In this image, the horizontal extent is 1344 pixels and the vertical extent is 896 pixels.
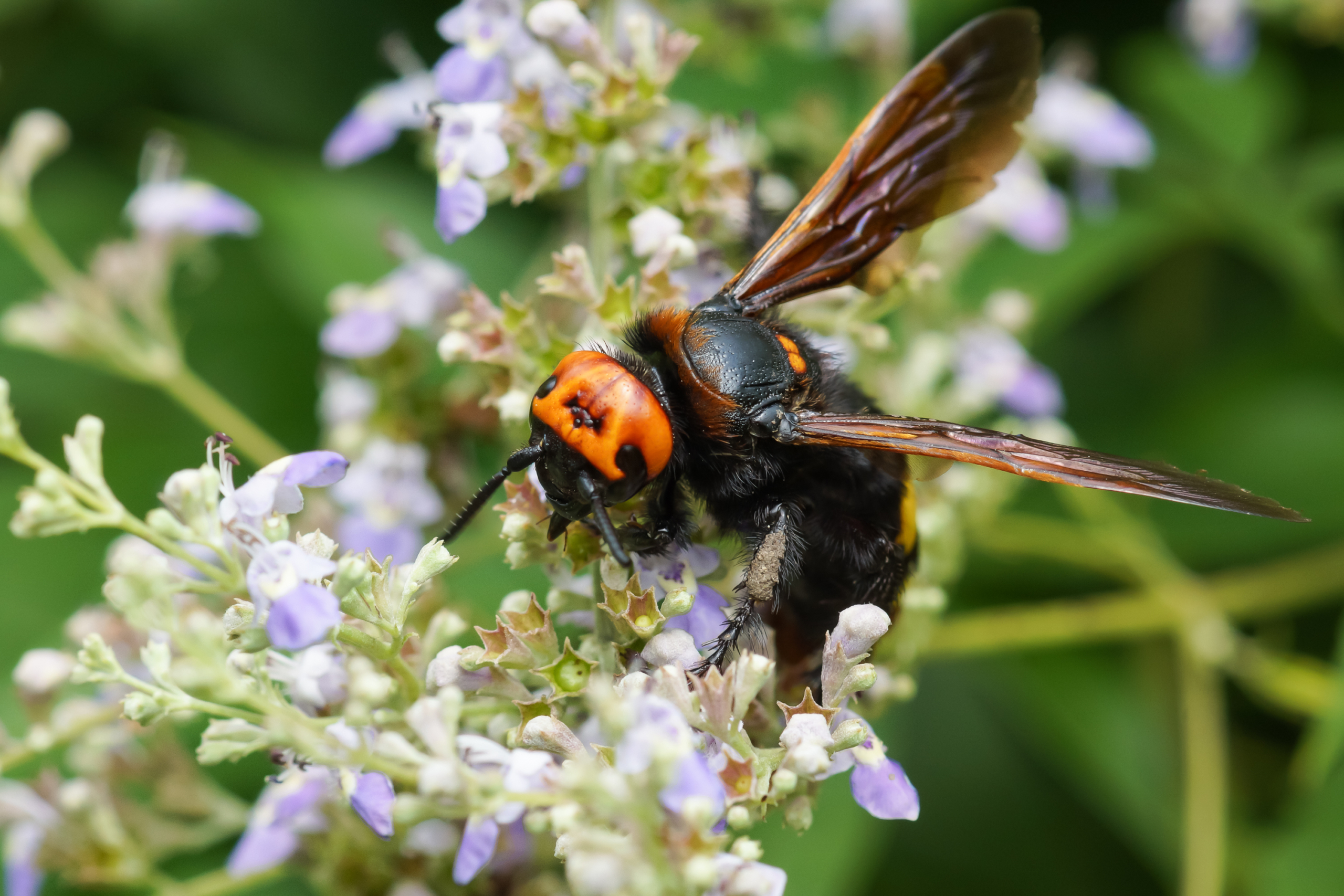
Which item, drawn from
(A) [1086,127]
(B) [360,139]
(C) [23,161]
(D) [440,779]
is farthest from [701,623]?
(A) [1086,127]

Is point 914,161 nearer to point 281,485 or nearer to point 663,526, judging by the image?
point 663,526

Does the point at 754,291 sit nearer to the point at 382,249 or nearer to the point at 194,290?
the point at 382,249

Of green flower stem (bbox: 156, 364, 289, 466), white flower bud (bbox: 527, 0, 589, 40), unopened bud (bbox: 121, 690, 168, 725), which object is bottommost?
unopened bud (bbox: 121, 690, 168, 725)

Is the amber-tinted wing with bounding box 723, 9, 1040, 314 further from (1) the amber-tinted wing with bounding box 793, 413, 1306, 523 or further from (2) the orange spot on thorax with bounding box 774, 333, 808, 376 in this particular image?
(1) the amber-tinted wing with bounding box 793, 413, 1306, 523

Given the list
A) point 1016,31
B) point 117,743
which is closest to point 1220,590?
point 1016,31

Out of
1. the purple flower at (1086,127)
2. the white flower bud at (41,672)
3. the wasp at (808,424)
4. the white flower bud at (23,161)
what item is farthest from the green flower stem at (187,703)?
the purple flower at (1086,127)

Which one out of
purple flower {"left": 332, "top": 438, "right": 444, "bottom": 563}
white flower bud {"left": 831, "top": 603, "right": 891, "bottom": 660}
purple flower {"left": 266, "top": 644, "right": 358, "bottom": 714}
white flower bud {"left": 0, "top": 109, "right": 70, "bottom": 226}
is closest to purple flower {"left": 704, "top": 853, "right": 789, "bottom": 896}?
white flower bud {"left": 831, "top": 603, "right": 891, "bottom": 660}
